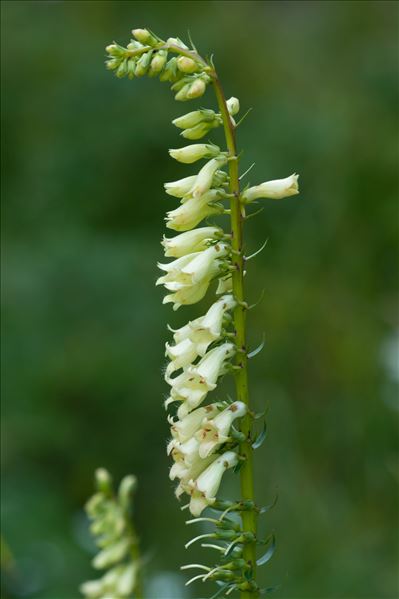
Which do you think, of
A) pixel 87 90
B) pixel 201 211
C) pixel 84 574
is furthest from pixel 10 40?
pixel 201 211

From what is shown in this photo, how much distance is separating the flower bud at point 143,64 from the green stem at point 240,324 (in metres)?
0.16

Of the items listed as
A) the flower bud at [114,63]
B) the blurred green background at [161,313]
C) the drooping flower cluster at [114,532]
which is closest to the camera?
the flower bud at [114,63]

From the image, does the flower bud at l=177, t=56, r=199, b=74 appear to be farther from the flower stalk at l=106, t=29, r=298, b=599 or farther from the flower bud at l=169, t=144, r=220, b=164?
the flower bud at l=169, t=144, r=220, b=164

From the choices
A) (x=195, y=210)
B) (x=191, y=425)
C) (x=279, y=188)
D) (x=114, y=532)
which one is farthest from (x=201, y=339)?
(x=114, y=532)

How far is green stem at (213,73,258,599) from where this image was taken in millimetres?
2076

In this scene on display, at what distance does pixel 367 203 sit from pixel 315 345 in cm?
156

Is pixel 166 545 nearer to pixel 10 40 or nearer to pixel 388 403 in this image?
pixel 388 403

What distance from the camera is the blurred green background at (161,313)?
615 cm

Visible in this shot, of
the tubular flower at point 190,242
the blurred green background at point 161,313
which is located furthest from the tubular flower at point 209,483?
the blurred green background at point 161,313

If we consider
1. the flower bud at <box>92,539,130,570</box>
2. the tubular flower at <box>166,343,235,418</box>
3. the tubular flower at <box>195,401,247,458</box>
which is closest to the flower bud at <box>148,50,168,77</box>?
the tubular flower at <box>166,343,235,418</box>

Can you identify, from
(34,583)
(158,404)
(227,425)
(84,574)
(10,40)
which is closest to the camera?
(227,425)

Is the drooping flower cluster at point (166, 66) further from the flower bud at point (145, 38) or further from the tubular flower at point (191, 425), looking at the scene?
the tubular flower at point (191, 425)

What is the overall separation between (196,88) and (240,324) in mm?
555

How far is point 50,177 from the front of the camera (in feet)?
27.5
